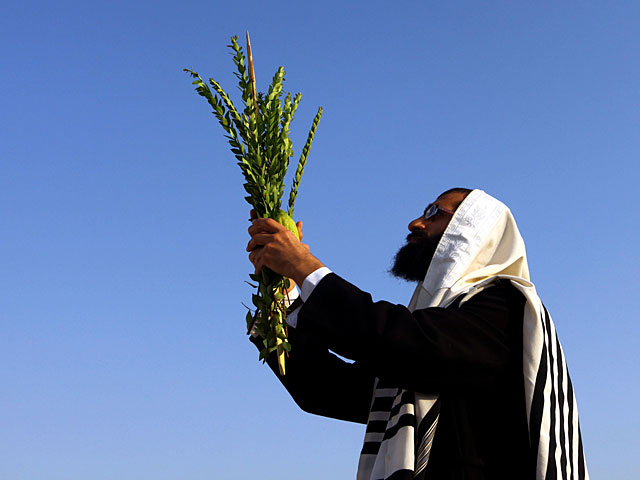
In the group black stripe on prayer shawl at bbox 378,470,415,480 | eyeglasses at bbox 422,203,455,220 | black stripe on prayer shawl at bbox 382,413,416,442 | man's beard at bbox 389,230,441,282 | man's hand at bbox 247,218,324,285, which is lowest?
black stripe on prayer shawl at bbox 378,470,415,480

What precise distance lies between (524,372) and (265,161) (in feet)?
5.78

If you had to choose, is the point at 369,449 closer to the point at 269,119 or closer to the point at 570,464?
the point at 570,464

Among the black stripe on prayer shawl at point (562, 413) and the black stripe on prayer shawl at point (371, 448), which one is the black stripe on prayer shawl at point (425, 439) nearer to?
the black stripe on prayer shawl at point (371, 448)

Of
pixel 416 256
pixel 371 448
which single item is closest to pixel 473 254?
pixel 416 256

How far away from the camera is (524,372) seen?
3957 mm

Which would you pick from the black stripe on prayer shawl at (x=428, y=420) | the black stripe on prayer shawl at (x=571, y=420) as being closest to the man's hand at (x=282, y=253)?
the black stripe on prayer shawl at (x=428, y=420)

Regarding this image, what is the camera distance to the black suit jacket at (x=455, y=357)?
3.62m

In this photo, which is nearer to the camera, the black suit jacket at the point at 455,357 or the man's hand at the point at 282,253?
the black suit jacket at the point at 455,357

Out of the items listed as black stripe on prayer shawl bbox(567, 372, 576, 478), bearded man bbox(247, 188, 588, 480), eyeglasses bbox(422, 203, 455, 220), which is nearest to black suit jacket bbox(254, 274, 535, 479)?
bearded man bbox(247, 188, 588, 480)

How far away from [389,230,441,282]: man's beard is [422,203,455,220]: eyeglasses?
5.5 inches

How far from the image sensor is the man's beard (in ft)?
15.5

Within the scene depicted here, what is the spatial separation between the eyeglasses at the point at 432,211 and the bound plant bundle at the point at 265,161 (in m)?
1.16

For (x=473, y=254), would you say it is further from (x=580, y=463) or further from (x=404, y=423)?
(x=580, y=463)

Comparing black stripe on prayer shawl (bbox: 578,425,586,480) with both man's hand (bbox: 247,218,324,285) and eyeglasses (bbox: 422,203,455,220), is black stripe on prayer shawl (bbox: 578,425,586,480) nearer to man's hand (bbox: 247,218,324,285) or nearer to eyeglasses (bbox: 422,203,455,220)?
eyeglasses (bbox: 422,203,455,220)
